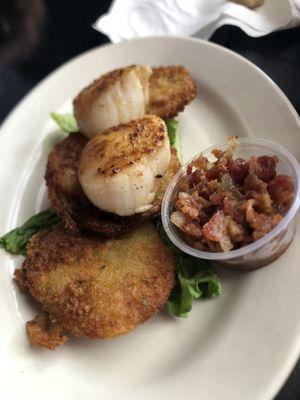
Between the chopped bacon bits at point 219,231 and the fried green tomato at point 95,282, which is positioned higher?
the chopped bacon bits at point 219,231

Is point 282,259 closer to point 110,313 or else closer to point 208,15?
point 110,313

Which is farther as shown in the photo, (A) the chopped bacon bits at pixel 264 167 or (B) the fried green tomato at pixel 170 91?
(B) the fried green tomato at pixel 170 91

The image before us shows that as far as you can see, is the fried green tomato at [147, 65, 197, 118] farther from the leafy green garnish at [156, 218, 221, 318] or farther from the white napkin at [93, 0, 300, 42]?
the leafy green garnish at [156, 218, 221, 318]

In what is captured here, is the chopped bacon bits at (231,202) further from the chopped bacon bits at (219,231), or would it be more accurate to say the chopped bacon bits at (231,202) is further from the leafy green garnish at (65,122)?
the leafy green garnish at (65,122)

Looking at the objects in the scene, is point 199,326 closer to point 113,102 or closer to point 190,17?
point 113,102

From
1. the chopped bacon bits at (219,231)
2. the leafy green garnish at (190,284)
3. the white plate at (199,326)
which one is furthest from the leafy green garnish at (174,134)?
the chopped bacon bits at (219,231)

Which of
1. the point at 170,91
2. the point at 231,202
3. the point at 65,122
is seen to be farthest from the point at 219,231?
the point at 65,122

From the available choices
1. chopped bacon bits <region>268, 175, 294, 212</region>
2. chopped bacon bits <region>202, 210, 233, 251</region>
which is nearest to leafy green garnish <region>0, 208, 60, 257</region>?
chopped bacon bits <region>202, 210, 233, 251</region>
